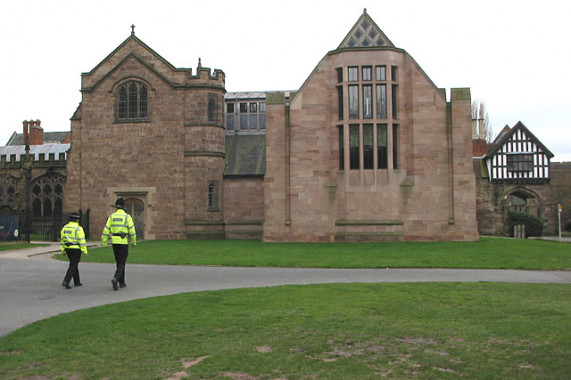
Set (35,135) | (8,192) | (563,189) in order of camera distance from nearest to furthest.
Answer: (8,192), (563,189), (35,135)

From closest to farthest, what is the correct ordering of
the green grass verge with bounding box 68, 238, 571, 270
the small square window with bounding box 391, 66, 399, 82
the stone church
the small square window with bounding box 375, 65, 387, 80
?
the green grass verge with bounding box 68, 238, 571, 270 → the stone church → the small square window with bounding box 375, 65, 387, 80 → the small square window with bounding box 391, 66, 399, 82

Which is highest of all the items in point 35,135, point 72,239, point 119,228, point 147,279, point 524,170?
point 35,135

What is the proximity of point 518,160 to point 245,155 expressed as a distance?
26.2 m

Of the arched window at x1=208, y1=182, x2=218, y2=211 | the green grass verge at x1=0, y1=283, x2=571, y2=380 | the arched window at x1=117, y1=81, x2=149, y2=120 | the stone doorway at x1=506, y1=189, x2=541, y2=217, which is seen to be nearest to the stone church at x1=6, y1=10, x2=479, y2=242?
the arched window at x1=208, y1=182, x2=218, y2=211

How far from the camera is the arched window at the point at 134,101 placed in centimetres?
3606

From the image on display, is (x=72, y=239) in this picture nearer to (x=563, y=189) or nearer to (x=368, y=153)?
(x=368, y=153)

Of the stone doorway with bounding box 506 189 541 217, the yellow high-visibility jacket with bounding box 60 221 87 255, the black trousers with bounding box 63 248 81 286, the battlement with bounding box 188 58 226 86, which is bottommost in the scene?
the black trousers with bounding box 63 248 81 286

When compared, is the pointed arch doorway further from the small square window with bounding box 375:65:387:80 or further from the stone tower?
the small square window with bounding box 375:65:387:80

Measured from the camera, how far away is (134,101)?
36219 millimetres

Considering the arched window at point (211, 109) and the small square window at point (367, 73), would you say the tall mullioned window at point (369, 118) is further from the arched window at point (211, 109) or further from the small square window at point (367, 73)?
the arched window at point (211, 109)

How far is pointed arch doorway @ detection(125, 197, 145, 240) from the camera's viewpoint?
35.8 metres

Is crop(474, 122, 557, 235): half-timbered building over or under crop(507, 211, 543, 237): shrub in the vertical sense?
over

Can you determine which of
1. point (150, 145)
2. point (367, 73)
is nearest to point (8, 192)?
point (150, 145)

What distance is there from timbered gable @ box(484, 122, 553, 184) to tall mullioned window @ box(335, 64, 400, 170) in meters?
23.3
